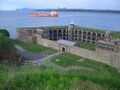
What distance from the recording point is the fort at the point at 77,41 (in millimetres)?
30798

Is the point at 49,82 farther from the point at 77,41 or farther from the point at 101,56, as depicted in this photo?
the point at 77,41

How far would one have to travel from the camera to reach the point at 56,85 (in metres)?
6.89

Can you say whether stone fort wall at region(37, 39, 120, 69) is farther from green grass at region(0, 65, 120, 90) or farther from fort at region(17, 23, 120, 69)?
green grass at region(0, 65, 120, 90)

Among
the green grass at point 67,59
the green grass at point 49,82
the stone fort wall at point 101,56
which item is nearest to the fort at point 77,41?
the stone fort wall at point 101,56

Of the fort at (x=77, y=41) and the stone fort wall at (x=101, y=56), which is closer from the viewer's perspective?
the stone fort wall at (x=101, y=56)

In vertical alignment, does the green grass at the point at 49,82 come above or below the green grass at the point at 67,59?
above

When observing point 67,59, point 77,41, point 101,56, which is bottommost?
point 77,41

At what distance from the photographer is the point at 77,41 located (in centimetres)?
5075

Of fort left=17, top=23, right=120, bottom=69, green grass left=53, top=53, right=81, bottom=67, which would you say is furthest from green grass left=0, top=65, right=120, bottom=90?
fort left=17, top=23, right=120, bottom=69

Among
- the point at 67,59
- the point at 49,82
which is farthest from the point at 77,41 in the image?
the point at 49,82

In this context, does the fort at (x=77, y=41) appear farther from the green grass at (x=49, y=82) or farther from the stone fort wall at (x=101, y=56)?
the green grass at (x=49, y=82)

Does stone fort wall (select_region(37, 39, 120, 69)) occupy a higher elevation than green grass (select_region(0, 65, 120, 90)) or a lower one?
lower

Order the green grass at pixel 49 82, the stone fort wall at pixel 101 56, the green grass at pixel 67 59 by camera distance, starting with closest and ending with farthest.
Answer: the green grass at pixel 49 82, the green grass at pixel 67 59, the stone fort wall at pixel 101 56

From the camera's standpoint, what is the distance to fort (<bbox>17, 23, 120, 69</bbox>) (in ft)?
101
